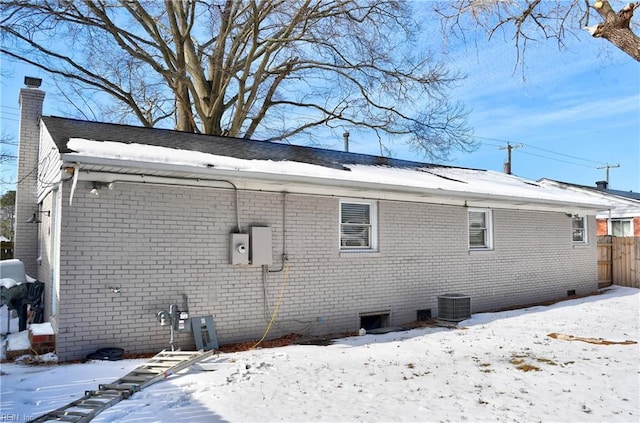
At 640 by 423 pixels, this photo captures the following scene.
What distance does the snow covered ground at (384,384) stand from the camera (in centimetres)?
423

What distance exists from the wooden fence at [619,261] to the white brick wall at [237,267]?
6.44 meters

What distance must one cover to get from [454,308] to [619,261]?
1000 centimetres

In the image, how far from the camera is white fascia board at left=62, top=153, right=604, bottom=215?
611cm

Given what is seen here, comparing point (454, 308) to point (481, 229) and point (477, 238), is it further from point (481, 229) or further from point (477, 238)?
point (481, 229)

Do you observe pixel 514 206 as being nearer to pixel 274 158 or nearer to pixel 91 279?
pixel 274 158

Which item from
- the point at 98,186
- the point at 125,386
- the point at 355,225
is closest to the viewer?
the point at 125,386

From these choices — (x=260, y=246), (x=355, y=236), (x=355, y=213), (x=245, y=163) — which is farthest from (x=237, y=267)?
(x=355, y=213)

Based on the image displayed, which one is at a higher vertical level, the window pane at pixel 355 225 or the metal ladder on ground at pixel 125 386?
the window pane at pixel 355 225

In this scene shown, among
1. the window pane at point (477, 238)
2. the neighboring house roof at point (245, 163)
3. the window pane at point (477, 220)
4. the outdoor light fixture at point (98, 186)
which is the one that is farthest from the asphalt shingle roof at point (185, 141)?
the window pane at point (477, 238)

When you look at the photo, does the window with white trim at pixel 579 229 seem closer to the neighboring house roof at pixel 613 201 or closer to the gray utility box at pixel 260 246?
the neighboring house roof at pixel 613 201

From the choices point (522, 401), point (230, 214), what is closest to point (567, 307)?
point (522, 401)

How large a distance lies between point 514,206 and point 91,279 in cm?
968

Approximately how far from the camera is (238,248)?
7.25 metres

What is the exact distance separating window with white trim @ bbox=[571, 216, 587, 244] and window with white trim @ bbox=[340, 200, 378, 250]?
27.7ft
